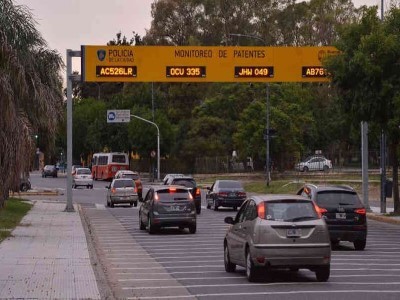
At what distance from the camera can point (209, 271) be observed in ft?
61.7

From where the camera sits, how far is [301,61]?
4244 cm

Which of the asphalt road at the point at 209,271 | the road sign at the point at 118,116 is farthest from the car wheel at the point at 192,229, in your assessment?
the road sign at the point at 118,116

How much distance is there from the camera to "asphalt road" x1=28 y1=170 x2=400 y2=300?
1528 centimetres

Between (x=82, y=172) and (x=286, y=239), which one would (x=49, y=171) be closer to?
(x=82, y=172)

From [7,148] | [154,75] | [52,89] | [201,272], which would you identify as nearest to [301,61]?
[154,75]

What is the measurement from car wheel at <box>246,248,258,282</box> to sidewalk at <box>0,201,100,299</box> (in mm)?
2865

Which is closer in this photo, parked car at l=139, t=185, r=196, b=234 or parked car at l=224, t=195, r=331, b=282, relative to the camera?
parked car at l=224, t=195, r=331, b=282

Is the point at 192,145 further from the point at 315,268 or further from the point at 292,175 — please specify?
the point at 315,268

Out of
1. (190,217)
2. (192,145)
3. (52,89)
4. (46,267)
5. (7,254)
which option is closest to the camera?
(46,267)

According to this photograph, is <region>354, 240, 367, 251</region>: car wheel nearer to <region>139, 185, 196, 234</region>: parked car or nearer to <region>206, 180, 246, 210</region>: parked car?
<region>139, 185, 196, 234</region>: parked car

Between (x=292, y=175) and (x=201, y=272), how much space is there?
176 feet

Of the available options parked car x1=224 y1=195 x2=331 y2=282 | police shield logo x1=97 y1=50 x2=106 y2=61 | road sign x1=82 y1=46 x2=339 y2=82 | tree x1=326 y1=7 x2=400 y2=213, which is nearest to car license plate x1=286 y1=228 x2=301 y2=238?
parked car x1=224 y1=195 x2=331 y2=282

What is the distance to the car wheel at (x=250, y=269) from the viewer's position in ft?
54.4

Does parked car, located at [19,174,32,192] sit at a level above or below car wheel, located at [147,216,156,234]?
above
